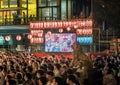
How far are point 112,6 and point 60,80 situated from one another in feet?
80.8

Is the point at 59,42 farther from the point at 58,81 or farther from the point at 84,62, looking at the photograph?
the point at 58,81

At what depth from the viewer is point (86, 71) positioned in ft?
45.7

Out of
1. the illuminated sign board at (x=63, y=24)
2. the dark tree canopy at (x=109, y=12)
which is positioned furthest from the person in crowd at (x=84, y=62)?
the dark tree canopy at (x=109, y=12)

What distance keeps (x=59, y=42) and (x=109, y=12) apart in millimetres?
7111

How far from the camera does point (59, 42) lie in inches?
1265

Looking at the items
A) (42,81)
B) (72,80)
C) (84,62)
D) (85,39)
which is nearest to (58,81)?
(72,80)

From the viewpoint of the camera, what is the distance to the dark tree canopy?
35.3 metres

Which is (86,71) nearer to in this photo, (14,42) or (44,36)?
(44,36)

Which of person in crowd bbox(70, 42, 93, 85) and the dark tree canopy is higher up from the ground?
the dark tree canopy

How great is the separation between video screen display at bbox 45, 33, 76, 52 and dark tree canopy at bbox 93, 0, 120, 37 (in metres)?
5.61

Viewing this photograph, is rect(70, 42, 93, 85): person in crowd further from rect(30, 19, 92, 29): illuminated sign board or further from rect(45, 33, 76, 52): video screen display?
rect(30, 19, 92, 29): illuminated sign board

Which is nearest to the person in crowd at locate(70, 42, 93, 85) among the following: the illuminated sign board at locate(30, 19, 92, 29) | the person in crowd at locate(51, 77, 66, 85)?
the person in crowd at locate(51, 77, 66, 85)

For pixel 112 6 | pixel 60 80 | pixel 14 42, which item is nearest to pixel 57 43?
pixel 112 6

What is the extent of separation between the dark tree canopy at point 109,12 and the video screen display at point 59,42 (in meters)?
5.61
